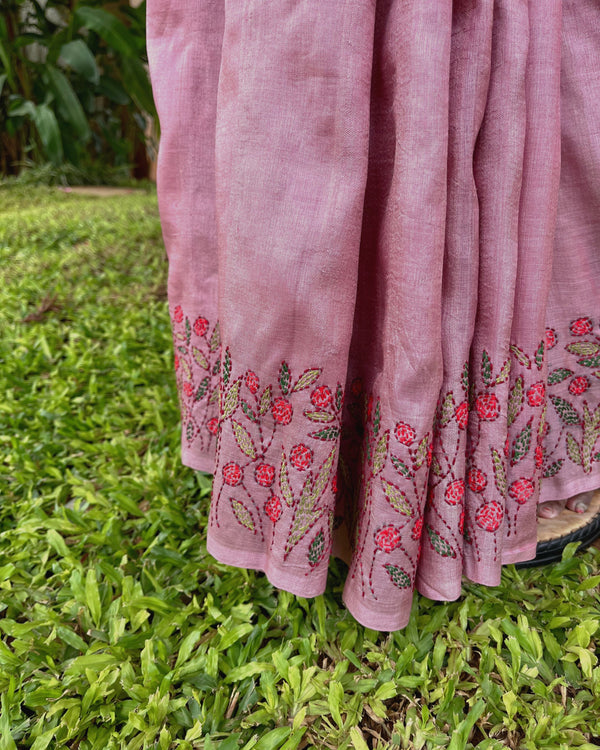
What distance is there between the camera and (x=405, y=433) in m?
0.62

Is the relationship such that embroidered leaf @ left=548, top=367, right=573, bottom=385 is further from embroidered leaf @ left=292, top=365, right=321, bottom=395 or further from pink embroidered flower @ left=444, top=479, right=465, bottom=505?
embroidered leaf @ left=292, top=365, right=321, bottom=395

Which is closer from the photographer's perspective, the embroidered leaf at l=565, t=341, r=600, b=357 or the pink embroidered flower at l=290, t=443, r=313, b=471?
the pink embroidered flower at l=290, t=443, r=313, b=471

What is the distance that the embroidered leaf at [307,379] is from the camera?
0.63 metres

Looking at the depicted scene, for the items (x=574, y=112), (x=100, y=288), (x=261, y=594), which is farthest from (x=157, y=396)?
(x=574, y=112)

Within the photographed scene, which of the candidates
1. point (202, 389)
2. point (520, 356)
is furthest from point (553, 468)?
point (202, 389)

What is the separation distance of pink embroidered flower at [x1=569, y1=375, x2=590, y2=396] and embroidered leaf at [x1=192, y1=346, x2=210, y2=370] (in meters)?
0.57

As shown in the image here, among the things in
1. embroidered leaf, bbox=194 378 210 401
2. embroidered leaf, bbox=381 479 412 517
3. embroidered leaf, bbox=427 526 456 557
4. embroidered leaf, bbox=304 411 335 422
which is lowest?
embroidered leaf, bbox=427 526 456 557

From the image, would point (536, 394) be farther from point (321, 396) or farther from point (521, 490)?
point (321, 396)

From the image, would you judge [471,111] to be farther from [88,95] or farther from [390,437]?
[88,95]

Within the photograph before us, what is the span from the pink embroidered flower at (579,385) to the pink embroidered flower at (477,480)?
25cm

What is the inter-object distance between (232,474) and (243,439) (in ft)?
0.18

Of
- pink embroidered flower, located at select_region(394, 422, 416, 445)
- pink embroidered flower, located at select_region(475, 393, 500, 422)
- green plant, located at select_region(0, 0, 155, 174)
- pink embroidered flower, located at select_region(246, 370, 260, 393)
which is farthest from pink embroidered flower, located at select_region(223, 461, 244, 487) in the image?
green plant, located at select_region(0, 0, 155, 174)

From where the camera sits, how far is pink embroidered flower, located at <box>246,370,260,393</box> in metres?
0.65

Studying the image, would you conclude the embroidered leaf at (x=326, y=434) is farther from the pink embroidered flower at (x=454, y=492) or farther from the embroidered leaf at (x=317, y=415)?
the pink embroidered flower at (x=454, y=492)
